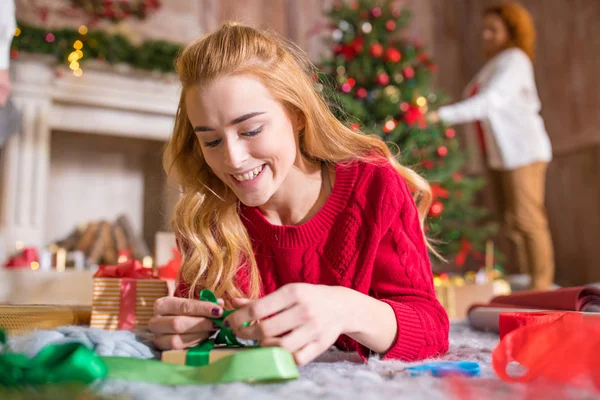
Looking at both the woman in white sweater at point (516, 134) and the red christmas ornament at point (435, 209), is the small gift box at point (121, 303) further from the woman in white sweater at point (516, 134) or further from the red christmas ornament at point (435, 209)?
the woman in white sweater at point (516, 134)

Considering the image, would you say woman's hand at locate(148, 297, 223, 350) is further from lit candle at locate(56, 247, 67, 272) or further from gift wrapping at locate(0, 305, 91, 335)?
lit candle at locate(56, 247, 67, 272)

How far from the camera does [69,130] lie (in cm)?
288

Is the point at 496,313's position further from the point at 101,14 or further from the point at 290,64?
the point at 101,14

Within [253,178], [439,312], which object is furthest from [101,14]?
[439,312]

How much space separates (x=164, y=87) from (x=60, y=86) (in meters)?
0.53

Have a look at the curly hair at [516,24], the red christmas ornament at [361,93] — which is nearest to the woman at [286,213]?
the red christmas ornament at [361,93]

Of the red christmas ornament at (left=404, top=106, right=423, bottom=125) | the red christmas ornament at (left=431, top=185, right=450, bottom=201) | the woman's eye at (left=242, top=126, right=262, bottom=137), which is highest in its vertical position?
the red christmas ornament at (left=404, top=106, right=423, bottom=125)

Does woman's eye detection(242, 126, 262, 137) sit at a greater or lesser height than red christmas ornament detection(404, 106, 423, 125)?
lesser

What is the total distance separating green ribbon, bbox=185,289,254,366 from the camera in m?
0.68

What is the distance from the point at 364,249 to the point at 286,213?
0.19 m

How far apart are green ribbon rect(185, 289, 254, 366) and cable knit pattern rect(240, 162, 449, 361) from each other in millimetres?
229

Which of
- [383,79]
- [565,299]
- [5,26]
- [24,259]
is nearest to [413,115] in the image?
[383,79]

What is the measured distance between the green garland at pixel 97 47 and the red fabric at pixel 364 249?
1.89 m

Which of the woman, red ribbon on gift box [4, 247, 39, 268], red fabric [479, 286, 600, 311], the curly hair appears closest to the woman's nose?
the woman
